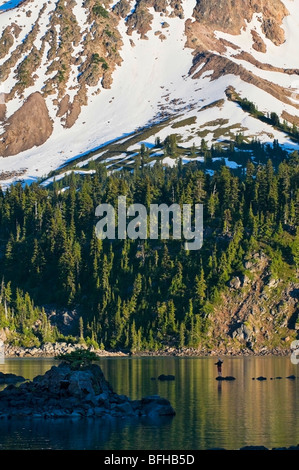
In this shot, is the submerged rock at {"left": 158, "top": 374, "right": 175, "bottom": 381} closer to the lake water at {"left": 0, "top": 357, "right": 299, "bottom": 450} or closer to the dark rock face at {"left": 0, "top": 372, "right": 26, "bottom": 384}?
the lake water at {"left": 0, "top": 357, "right": 299, "bottom": 450}

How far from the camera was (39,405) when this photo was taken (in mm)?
93562

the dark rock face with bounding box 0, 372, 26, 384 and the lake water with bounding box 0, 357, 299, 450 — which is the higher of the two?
the dark rock face with bounding box 0, 372, 26, 384

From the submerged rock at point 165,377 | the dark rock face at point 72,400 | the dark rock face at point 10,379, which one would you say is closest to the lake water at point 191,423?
the submerged rock at point 165,377

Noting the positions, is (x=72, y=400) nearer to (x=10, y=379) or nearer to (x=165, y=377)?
(x=10, y=379)

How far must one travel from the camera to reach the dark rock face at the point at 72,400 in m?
91.2

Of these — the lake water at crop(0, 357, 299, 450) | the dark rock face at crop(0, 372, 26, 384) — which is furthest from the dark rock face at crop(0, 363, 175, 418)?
the dark rock face at crop(0, 372, 26, 384)

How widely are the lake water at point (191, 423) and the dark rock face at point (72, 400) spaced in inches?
109

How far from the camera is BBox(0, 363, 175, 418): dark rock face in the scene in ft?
299

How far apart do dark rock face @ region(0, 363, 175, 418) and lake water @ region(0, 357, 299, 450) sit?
9.06 ft

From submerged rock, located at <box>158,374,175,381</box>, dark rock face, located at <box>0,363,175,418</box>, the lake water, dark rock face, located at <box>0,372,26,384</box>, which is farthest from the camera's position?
submerged rock, located at <box>158,374,175,381</box>

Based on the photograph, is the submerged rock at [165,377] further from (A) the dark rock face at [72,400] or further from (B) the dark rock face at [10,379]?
(A) the dark rock face at [72,400]

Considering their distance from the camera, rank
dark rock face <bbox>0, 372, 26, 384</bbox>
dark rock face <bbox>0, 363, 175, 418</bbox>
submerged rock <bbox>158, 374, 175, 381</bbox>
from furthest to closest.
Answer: submerged rock <bbox>158, 374, 175, 381</bbox>, dark rock face <bbox>0, 372, 26, 384</bbox>, dark rock face <bbox>0, 363, 175, 418</bbox>
